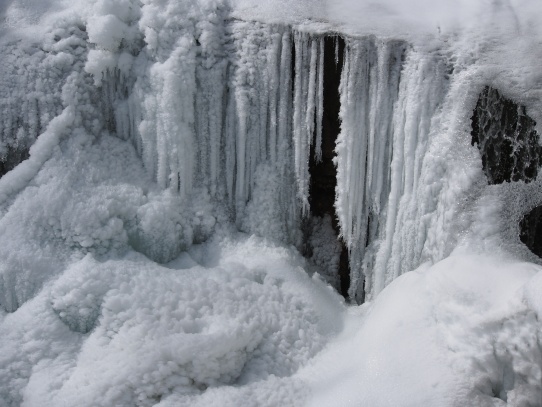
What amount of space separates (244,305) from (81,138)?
5.44ft

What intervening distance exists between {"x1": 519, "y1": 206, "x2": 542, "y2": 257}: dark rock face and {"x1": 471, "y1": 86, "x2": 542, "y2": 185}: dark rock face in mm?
216

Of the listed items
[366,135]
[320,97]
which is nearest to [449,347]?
[366,135]

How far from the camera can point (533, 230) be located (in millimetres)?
3941

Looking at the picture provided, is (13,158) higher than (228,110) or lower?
lower

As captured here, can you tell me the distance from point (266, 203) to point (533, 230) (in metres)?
1.78

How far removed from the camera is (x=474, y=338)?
3.36m

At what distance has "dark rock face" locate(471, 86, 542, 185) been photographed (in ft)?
13.0

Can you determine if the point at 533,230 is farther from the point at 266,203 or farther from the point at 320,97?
the point at 266,203

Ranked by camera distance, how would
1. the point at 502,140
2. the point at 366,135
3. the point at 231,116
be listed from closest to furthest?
the point at 502,140 < the point at 366,135 < the point at 231,116

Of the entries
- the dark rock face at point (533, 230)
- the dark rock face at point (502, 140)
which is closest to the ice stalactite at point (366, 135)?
A: the dark rock face at point (502, 140)

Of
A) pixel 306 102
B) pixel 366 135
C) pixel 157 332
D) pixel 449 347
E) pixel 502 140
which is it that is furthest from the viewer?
pixel 306 102

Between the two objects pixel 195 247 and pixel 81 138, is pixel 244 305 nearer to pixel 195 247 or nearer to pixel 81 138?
pixel 195 247

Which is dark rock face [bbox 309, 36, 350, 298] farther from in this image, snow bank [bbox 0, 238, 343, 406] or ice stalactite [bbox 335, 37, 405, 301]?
snow bank [bbox 0, 238, 343, 406]

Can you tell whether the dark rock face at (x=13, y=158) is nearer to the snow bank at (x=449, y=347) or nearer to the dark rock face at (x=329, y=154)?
the dark rock face at (x=329, y=154)
